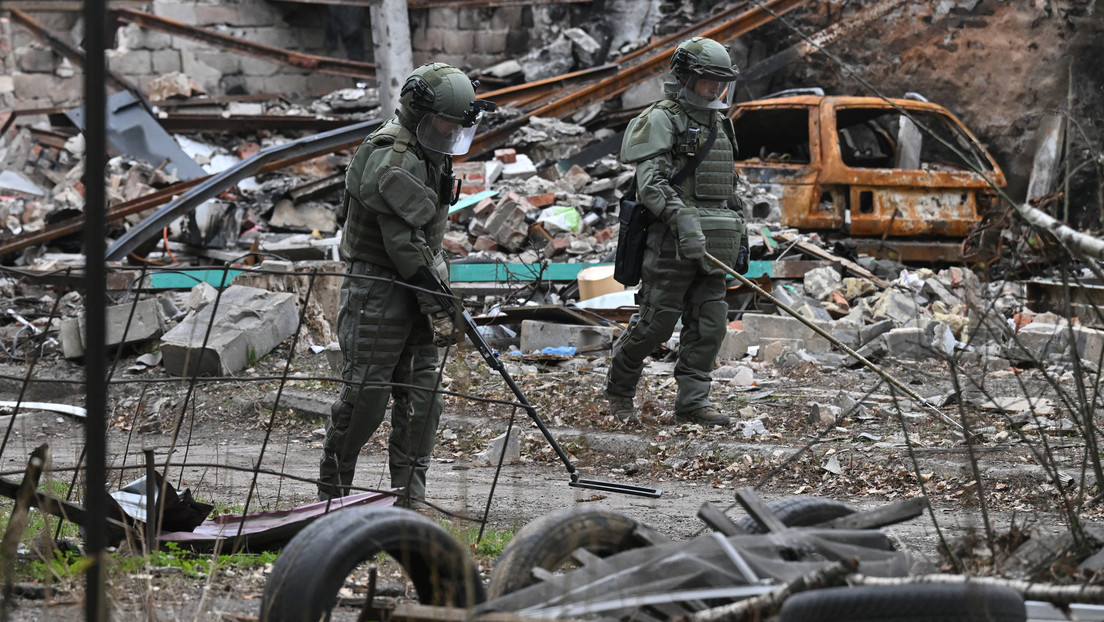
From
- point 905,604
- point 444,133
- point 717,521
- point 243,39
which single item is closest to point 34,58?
point 243,39

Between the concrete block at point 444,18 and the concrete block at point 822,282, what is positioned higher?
the concrete block at point 444,18

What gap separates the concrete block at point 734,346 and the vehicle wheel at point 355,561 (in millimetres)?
5268

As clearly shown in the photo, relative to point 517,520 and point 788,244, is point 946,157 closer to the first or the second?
point 788,244

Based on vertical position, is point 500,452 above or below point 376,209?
below

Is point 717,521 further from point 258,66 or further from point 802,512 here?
point 258,66

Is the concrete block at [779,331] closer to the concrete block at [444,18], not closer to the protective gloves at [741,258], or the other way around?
the protective gloves at [741,258]

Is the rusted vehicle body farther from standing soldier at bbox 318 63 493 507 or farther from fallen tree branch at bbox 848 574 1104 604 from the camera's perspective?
fallen tree branch at bbox 848 574 1104 604

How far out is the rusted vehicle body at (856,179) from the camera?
961 centimetres

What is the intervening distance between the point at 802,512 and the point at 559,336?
192 inches

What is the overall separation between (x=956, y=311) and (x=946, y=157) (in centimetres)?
377

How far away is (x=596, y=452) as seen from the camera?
229 inches

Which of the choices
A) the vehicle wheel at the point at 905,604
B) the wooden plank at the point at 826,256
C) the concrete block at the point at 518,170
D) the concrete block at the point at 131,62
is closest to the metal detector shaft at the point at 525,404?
the vehicle wheel at the point at 905,604

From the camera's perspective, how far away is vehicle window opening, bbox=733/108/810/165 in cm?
1016

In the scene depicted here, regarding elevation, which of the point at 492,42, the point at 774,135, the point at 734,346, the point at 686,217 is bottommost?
the point at 734,346
